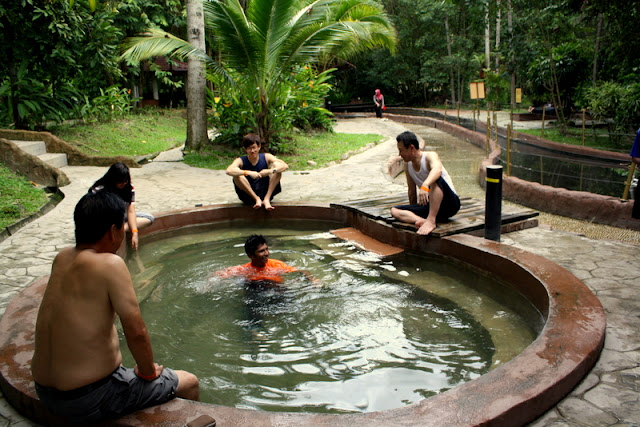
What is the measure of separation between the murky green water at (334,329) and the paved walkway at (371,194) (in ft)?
2.51

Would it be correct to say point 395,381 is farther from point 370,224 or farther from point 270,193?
point 270,193

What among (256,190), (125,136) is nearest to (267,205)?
(256,190)

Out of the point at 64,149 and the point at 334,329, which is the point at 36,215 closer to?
the point at 64,149

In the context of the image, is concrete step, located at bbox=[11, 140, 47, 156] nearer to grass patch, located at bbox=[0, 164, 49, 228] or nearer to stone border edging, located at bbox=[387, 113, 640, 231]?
grass patch, located at bbox=[0, 164, 49, 228]

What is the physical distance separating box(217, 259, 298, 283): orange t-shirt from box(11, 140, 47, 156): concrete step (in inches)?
318

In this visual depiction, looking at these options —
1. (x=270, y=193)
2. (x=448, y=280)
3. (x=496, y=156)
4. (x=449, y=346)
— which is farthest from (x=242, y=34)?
(x=449, y=346)

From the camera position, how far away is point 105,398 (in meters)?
2.79

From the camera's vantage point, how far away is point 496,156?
13.0m

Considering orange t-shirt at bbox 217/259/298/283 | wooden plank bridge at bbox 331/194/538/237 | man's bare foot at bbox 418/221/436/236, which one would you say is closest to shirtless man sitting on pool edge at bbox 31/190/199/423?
orange t-shirt at bbox 217/259/298/283

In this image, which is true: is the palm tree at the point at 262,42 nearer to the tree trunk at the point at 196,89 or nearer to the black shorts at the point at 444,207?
the tree trunk at the point at 196,89

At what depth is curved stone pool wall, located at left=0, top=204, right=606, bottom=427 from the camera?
284 cm

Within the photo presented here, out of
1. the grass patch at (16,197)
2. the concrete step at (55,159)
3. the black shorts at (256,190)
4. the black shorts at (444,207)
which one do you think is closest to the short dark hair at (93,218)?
the black shorts at (444,207)

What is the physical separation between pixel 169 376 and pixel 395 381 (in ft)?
5.60

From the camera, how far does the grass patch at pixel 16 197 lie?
25.1 ft
